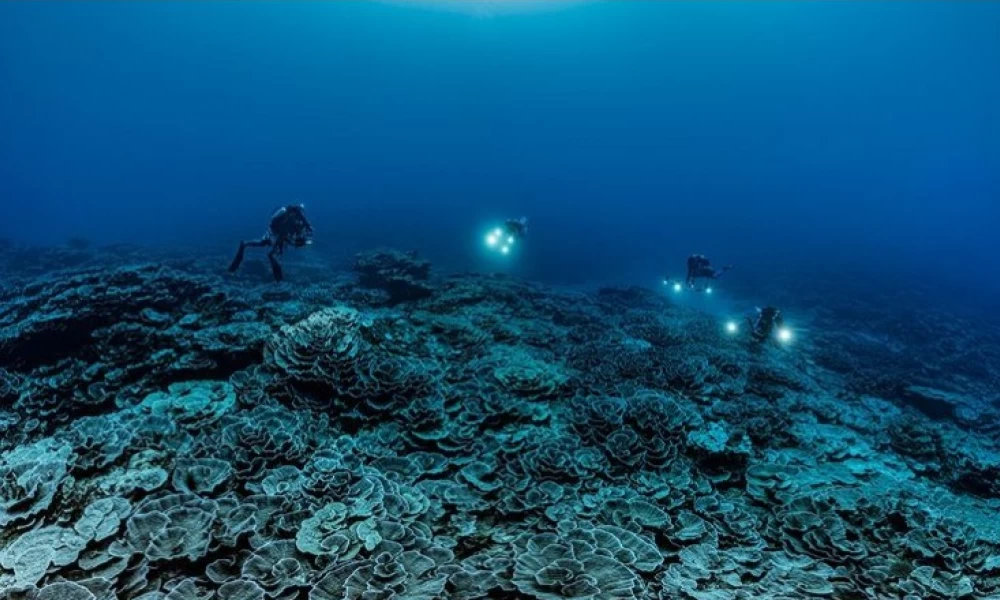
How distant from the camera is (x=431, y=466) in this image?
18.2 feet

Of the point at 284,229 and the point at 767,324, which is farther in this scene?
the point at 767,324

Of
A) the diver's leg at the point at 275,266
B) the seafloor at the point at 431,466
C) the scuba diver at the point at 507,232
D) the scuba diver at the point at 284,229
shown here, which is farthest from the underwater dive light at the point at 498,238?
the diver's leg at the point at 275,266

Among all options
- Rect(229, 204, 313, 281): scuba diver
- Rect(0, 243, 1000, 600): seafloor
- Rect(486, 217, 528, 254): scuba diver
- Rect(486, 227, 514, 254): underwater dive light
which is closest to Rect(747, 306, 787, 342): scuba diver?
Rect(0, 243, 1000, 600): seafloor

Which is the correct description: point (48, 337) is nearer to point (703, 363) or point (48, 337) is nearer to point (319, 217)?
point (703, 363)

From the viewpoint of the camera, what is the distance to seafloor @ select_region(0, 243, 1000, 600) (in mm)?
3605

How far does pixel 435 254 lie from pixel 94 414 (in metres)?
40.1

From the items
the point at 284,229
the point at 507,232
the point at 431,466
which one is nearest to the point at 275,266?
the point at 284,229

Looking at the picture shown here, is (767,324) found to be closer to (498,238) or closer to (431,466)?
(498,238)

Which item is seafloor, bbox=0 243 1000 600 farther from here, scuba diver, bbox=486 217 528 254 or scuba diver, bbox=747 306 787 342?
scuba diver, bbox=486 217 528 254

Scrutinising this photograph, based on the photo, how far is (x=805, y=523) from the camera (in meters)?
4.84

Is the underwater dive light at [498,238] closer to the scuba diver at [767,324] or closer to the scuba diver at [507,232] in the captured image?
the scuba diver at [507,232]

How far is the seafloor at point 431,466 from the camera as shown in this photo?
3605mm

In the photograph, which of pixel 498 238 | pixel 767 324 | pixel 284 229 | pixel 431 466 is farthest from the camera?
pixel 498 238

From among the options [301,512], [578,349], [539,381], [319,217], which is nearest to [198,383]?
[301,512]
